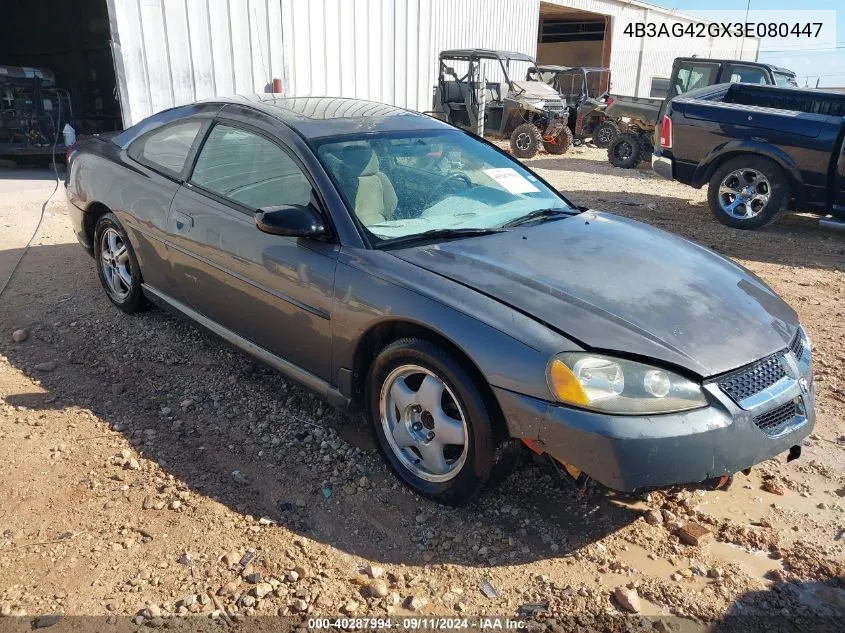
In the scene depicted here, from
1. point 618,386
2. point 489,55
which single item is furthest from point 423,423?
point 489,55

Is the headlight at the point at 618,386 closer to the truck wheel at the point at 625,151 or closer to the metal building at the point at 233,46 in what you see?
the metal building at the point at 233,46

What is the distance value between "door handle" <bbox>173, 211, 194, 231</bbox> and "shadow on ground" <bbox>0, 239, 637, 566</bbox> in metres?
0.84

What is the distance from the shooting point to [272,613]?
2.26 metres

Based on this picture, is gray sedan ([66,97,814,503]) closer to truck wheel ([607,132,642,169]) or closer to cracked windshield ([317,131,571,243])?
cracked windshield ([317,131,571,243])

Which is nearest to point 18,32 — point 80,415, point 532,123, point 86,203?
point 532,123

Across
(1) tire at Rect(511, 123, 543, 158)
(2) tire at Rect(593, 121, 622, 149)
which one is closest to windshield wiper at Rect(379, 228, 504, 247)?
(1) tire at Rect(511, 123, 543, 158)

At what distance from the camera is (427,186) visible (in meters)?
3.38

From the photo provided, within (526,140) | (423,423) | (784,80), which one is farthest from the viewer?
(526,140)

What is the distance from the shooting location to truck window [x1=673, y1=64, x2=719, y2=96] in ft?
41.0

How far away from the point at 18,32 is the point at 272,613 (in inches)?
816

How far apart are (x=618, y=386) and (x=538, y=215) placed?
4.72 ft

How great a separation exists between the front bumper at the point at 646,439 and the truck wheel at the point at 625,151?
11.8 meters

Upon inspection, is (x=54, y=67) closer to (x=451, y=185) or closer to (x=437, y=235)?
(x=451, y=185)

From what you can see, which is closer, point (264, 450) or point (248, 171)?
point (264, 450)
